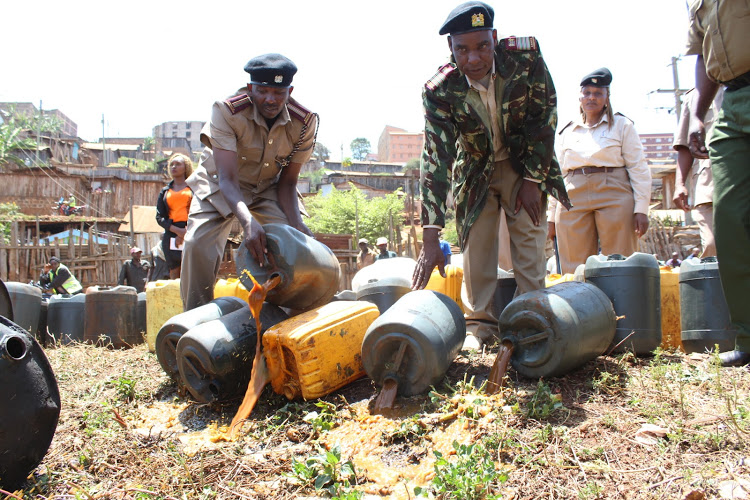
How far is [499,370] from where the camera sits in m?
2.99

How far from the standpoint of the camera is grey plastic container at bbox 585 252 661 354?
3.46 m

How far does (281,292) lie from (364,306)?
542 mm

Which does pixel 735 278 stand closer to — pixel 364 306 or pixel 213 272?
pixel 364 306

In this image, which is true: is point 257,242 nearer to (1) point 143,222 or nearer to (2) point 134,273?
(2) point 134,273

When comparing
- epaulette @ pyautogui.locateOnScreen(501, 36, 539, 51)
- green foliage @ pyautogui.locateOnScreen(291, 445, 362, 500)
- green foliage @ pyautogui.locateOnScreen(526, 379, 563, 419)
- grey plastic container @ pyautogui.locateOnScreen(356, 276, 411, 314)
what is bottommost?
green foliage @ pyautogui.locateOnScreen(291, 445, 362, 500)

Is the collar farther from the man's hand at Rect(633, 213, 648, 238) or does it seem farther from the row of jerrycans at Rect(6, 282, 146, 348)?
the row of jerrycans at Rect(6, 282, 146, 348)

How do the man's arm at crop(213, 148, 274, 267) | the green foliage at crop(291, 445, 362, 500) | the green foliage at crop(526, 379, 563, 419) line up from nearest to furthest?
the green foliage at crop(291, 445, 362, 500)
the green foliage at crop(526, 379, 563, 419)
the man's arm at crop(213, 148, 274, 267)

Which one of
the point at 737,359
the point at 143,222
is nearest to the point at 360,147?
the point at 143,222

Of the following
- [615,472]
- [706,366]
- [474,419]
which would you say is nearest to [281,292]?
[474,419]

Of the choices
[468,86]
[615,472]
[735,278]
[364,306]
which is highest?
[468,86]

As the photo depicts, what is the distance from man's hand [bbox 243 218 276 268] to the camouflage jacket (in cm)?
103

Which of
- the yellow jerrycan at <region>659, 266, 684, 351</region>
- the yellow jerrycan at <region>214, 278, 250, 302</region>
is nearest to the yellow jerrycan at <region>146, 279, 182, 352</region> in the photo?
the yellow jerrycan at <region>214, 278, 250, 302</region>

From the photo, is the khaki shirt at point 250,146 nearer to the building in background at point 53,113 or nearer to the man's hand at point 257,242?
the man's hand at point 257,242

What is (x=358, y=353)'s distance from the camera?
3.41 metres
